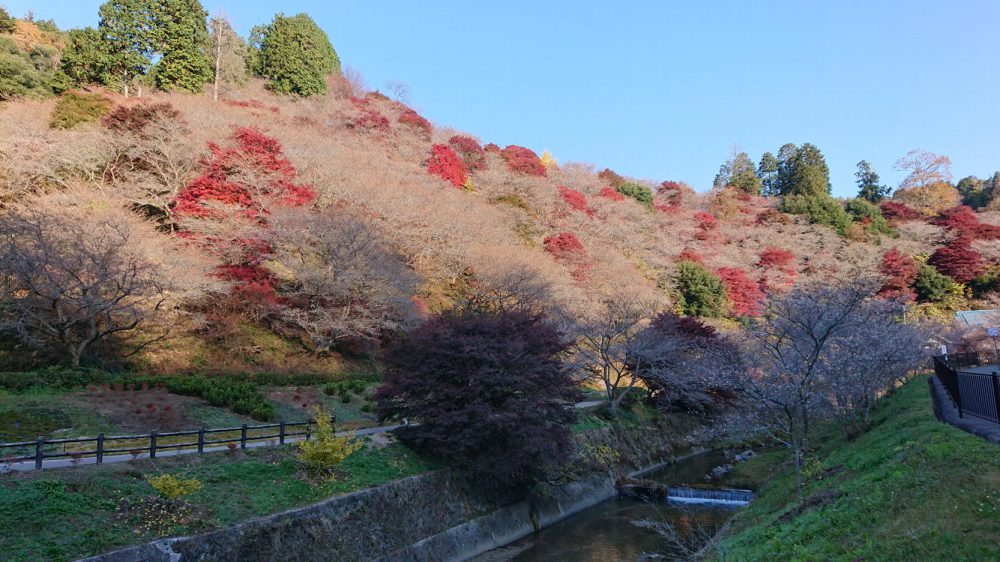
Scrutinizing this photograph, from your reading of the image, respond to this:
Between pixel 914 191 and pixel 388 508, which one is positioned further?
pixel 914 191

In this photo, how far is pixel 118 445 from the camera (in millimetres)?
14938

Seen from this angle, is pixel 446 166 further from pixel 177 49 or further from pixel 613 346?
pixel 613 346

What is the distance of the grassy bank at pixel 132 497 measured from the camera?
9297 millimetres

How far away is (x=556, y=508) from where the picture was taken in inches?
811

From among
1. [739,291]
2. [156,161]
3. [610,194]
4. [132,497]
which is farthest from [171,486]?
[610,194]

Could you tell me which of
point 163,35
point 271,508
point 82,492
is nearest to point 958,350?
point 271,508

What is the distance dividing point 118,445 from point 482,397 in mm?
10245

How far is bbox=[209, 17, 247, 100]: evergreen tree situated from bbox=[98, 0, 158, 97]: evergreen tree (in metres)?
6.67

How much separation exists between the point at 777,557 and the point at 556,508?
12.4 meters

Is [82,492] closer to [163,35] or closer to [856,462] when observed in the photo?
[856,462]

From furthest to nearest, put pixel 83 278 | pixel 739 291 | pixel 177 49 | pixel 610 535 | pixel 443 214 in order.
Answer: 1. pixel 739 291
2. pixel 177 49
3. pixel 443 214
4. pixel 83 278
5. pixel 610 535

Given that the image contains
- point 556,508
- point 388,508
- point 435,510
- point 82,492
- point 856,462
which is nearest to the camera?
point 82,492

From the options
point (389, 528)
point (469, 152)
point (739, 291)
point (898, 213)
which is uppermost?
point (469, 152)

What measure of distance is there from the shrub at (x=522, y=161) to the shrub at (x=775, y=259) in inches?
1033
